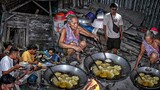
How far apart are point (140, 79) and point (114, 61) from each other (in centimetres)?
79

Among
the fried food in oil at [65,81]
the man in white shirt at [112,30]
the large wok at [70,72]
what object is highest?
the man in white shirt at [112,30]

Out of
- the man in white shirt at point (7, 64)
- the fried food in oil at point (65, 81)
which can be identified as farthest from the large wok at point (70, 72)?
the man in white shirt at point (7, 64)

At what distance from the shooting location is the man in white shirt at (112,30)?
8.70m

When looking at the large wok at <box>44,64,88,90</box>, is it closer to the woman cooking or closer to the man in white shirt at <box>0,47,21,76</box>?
the man in white shirt at <box>0,47,21,76</box>

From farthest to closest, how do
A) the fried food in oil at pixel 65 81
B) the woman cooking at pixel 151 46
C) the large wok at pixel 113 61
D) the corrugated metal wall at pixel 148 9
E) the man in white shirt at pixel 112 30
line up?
the corrugated metal wall at pixel 148 9, the man in white shirt at pixel 112 30, the woman cooking at pixel 151 46, the large wok at pixel 113 61, the fried food in oil at pixel 65 81

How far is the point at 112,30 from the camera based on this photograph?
8.88 m

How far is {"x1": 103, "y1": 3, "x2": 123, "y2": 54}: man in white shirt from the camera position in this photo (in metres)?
8.70

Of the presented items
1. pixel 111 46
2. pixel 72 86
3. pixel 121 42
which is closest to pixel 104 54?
pixel 72 86

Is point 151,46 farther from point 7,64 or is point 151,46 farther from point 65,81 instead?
point 7,64

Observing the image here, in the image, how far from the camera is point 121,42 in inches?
388

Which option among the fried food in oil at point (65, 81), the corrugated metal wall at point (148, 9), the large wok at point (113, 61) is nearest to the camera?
the fried food in oil at point (65, 81)

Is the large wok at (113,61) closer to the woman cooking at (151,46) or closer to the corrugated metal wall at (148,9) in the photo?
the woman cooking at (151,46)

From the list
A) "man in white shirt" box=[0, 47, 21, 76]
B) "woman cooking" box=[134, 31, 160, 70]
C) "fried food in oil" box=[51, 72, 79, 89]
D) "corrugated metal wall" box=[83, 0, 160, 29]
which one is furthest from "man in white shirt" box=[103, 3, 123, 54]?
"man in white shirt" box=[0, 47, 21, 76]

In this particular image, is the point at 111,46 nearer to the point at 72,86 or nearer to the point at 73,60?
the point at 73,60
